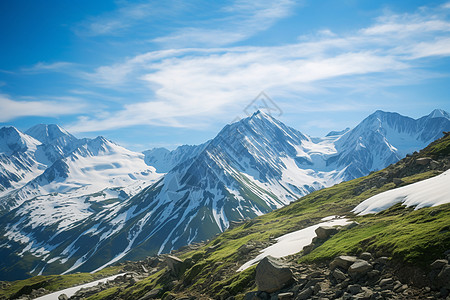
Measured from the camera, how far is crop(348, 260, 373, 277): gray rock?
26172mm

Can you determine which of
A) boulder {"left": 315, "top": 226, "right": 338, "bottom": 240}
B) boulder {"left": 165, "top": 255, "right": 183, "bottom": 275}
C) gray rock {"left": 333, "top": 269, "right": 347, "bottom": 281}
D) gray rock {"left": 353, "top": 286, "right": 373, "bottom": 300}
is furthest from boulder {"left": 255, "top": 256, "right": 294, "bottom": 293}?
boulder {"left": 165, "top": 255, "right": 183, "bottom": 275}

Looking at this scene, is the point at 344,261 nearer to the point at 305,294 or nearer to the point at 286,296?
the point at 305,294

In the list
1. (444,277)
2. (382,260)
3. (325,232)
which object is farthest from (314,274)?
(325,232)

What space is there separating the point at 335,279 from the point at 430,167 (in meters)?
54.8

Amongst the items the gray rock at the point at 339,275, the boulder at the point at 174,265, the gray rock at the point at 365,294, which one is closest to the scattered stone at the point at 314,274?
the gray rock at the point at 339,275

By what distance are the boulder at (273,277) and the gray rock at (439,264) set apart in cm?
1201

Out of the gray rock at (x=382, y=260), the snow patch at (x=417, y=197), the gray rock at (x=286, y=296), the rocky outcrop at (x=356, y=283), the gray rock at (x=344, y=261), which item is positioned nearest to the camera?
the rocky outcrop at (x=356, y=283)

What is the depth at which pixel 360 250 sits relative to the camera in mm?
30188

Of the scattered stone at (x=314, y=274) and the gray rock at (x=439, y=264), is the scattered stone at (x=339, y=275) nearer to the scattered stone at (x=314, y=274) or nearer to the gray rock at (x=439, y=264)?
the scattered stone at (x=314, y=274)

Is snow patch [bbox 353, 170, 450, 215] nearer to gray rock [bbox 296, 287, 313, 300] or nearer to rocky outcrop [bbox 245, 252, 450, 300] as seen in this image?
rocky outcrop [bbox 245, 252, 450, 300]

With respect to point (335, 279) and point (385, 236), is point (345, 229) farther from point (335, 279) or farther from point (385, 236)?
point (335, 279)

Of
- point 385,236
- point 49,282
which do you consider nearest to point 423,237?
point 385,236

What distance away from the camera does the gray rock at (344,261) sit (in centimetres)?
2815

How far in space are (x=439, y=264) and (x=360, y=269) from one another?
5.68 metres
